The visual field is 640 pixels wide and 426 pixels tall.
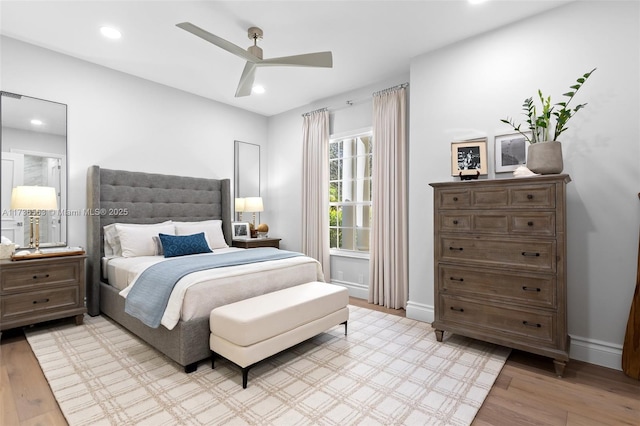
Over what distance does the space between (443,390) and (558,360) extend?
92cm

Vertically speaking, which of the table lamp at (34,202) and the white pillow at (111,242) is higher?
the table lamp at (34,202)

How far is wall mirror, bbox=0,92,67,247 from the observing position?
3150 millimetres

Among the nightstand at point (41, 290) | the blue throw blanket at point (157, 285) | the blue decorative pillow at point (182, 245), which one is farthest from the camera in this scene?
the blue decorative pillow at point (182, 245)

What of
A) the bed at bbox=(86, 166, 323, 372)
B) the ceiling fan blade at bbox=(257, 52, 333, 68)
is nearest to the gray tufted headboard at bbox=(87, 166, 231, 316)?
the bed at bbox=(86, 166, 323, 372)

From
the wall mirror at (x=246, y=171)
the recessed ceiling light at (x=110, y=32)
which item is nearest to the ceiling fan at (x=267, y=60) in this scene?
the recessed ceiling light at (x=110, y=32)

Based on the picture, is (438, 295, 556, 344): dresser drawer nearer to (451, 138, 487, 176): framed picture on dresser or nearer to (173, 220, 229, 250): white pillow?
(451, 138, 487, 176): framed picture on dresser

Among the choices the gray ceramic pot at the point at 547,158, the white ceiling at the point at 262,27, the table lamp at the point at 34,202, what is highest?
the white ceiling at the point at 262,27

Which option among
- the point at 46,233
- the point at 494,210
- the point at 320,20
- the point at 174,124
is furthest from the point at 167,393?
the point at 174,124

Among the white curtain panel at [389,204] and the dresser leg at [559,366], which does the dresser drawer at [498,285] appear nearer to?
the dresser leg at [559,366]

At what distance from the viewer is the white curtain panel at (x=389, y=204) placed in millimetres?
3895

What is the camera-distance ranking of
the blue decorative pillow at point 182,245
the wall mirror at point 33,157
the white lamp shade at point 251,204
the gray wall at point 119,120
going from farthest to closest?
the white lamp shade at point 251,204 < the blue decorative pillow at point 182,245 < the gray wall at point 119,120 < the wall mirror at point 33,157

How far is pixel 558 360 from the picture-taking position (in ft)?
7.46

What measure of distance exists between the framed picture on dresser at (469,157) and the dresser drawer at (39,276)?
395 centimetres

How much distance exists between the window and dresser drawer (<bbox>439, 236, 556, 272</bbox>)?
1.75 m
